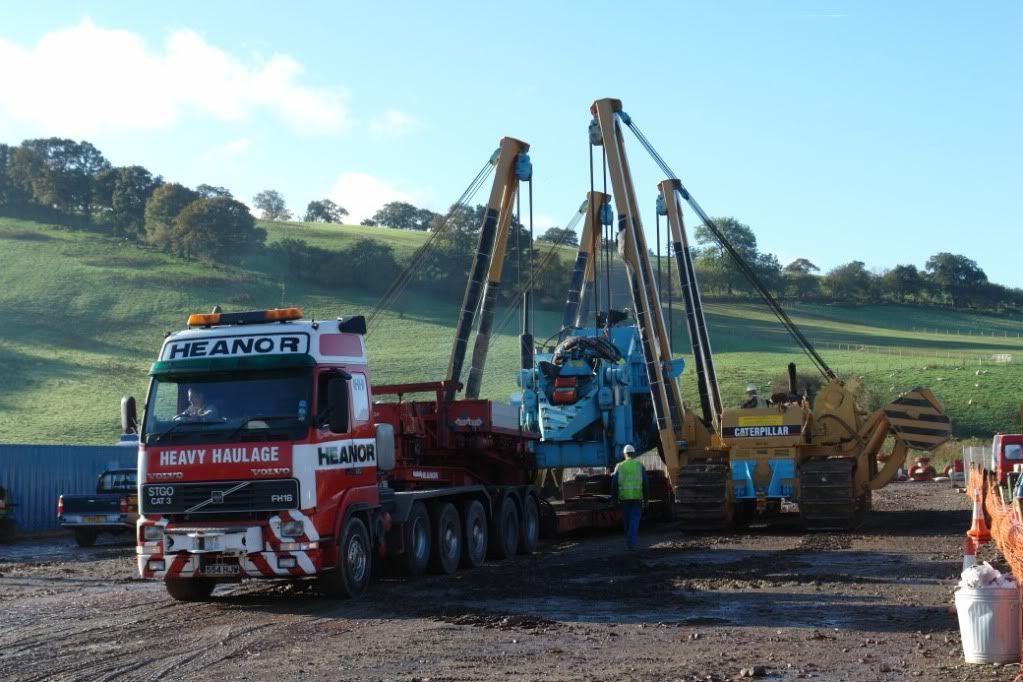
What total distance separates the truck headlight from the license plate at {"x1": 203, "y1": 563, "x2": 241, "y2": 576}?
0.68 meters

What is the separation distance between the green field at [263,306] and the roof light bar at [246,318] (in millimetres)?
37340

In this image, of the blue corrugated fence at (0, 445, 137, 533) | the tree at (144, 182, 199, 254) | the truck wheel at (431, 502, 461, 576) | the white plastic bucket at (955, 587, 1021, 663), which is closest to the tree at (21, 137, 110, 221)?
the tree at (144, 182, 199, 254)

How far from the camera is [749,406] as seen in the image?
2633cm

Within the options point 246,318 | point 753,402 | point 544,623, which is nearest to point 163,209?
point 753,402

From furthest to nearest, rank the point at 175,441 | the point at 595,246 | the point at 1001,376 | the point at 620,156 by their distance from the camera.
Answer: the point at 1001,376
the point at 595,246
the point at 620,156
the point at 175,441

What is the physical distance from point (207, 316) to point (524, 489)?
26.9ft

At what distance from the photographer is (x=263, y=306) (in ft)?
273

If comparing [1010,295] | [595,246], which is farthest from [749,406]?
[1010,295]

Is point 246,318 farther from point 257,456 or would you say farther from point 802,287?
point 802,287

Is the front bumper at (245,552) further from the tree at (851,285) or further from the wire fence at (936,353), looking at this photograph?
the tree at (851,285)

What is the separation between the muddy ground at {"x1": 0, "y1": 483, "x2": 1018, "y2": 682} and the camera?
10.8 metres

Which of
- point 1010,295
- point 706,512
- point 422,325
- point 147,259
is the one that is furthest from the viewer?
point 1010,295

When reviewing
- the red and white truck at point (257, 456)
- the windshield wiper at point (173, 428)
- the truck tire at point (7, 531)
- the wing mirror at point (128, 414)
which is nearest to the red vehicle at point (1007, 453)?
the red and white truck at point (257, 456)

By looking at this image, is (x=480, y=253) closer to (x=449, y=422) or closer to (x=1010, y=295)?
(x=449, y=422)
